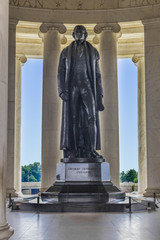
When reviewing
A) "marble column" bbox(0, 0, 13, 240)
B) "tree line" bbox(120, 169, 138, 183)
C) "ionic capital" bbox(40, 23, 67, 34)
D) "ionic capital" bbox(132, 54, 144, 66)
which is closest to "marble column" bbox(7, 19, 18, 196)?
"ionic capital" bbox(40, 23, 67, 34)

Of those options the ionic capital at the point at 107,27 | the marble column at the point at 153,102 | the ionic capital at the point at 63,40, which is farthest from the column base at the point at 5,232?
the ionic capital at the point at 63,40

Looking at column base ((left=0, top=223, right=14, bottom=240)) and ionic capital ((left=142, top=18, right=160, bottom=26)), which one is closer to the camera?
column base ((left=0, top=223, right=14, bottom=240))

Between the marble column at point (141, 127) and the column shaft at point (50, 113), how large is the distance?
17.3m

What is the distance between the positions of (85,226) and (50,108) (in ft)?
131

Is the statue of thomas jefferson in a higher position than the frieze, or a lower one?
lower

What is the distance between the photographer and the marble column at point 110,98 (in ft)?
216

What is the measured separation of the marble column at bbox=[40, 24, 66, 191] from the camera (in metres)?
65.2

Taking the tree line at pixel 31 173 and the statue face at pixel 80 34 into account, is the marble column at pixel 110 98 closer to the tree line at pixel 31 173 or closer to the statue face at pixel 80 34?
the statue face at pixel 80 34

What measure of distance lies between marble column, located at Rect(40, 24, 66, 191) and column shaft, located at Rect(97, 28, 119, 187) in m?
7.11

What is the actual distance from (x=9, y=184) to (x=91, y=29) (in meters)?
31.1

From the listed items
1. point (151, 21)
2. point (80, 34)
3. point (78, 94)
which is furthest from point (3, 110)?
point (151, 21)

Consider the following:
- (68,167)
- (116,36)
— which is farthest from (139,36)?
(68,167)

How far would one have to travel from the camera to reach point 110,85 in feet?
221

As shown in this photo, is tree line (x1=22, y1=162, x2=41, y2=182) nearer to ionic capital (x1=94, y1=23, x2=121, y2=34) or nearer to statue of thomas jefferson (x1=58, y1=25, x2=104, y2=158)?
ionic capital (x1=94, y1=23, x2=121, y2=34)
